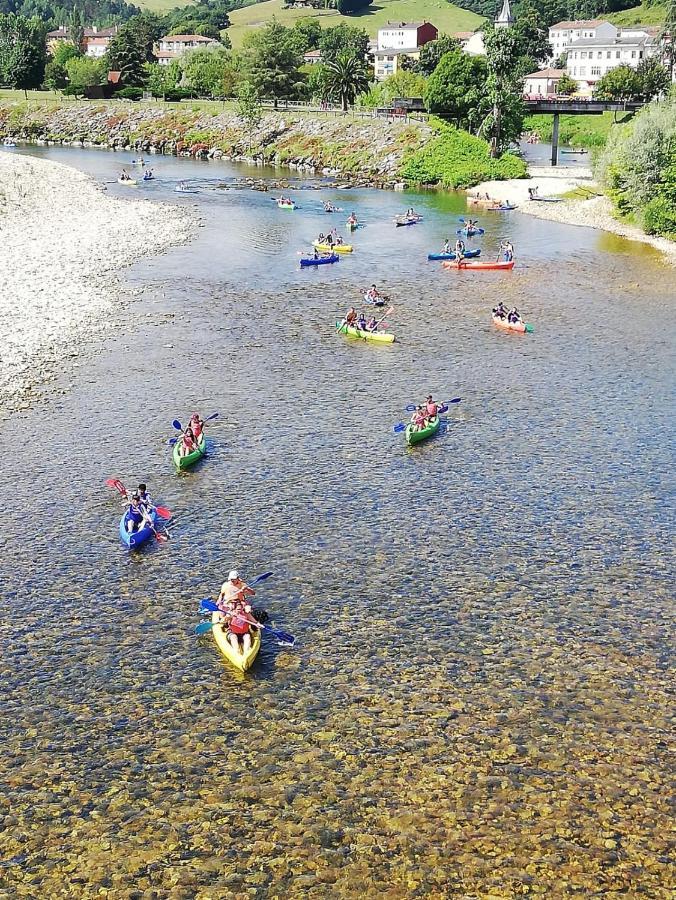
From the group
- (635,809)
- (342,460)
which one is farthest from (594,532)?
(635,809)

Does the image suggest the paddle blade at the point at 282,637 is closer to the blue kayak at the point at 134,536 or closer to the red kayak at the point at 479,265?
the blue kayak at the point at 134,536

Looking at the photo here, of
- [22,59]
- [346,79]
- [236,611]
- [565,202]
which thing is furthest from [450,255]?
[22,59]

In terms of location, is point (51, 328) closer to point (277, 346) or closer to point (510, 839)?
point (277, 346)

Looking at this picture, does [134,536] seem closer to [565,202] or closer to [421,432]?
[421,432]

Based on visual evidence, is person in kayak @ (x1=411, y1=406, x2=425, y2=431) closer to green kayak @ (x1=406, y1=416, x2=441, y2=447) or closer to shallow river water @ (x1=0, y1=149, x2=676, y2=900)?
green kayak @ (x1=406, y1=416, x2=441, y2=447)

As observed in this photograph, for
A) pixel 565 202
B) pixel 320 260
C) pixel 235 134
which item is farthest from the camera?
pixel 235 134

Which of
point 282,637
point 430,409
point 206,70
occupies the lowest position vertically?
point 282,637
